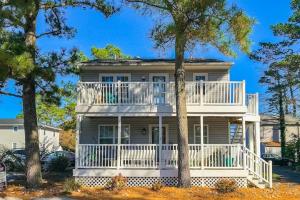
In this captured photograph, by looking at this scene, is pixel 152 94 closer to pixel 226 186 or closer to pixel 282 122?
pixel 226 186

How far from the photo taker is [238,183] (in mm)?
22750

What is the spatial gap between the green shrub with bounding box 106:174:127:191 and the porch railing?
1.19m

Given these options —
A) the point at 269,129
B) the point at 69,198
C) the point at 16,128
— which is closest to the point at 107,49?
the point at 16,128

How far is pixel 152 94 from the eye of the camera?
2389cm

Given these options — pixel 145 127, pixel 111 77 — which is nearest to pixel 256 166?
pixel 145 127

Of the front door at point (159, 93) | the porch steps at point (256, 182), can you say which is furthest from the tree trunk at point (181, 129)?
the porch steps at point (256, 182)

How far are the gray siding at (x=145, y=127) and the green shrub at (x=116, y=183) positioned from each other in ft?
17.0

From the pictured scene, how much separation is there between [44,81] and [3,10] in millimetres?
3805

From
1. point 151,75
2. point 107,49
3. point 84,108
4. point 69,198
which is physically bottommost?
point 69,198

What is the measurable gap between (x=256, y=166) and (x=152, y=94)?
230 inches

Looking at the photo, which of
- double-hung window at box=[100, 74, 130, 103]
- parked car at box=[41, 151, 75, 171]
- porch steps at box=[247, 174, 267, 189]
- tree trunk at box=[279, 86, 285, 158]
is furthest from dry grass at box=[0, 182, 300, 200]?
tree trunk at box=[279, 86, 285, 158]

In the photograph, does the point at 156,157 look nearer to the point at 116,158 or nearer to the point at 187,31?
the point at 116,158

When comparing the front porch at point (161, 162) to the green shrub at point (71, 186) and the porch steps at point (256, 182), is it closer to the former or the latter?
the porch steps at point (256, 182)

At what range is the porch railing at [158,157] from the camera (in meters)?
22.9
